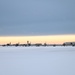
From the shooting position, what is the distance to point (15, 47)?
38.1m
